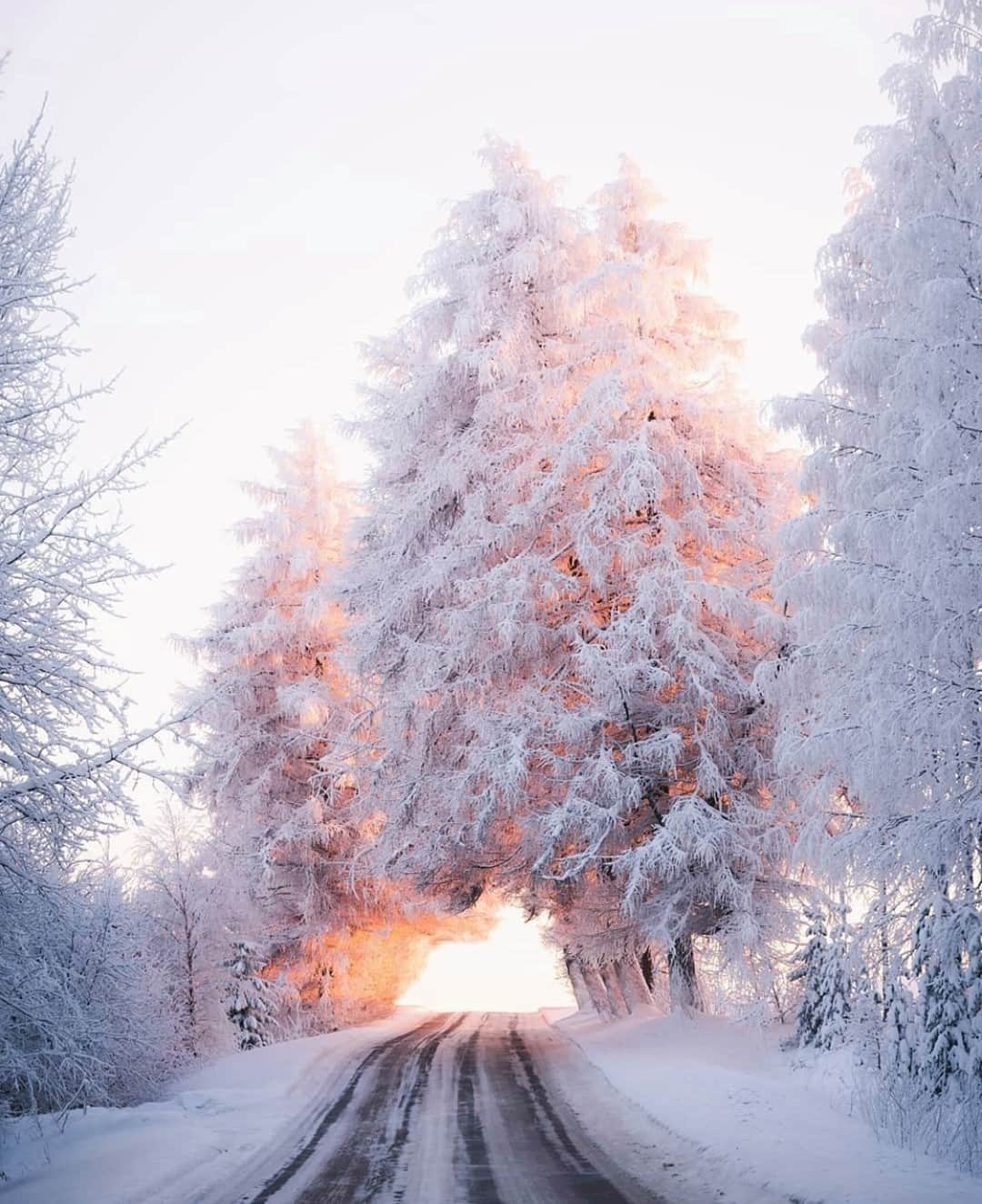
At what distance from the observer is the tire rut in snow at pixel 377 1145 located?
689 centimetres

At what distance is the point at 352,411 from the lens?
19078 millimetres

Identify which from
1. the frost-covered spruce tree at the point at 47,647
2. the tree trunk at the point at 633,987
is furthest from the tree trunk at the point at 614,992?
the frost-covered spruce tree at the point at 47,647

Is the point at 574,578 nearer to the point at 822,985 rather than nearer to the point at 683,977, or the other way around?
the point at 683,977

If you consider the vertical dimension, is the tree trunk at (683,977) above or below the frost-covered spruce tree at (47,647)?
below

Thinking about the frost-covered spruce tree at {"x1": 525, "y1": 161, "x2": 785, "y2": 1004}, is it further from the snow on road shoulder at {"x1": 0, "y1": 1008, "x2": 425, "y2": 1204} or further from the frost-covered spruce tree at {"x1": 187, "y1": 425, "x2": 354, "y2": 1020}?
the frost-covered spruce tree at {"x1": 187, "y1": 425, "x2": 354, "y2": 1020}

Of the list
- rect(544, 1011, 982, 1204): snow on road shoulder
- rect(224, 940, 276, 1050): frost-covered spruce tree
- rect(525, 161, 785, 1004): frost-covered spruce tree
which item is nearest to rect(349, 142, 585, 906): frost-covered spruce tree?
rect(525, 161, 785, 1004): frost-covered spruce tree

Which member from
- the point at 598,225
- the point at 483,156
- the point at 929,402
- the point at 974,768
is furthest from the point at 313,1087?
the point at 483,156

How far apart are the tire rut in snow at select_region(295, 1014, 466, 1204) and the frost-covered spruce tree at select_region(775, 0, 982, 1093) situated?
520cm

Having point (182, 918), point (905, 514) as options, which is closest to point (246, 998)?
point (182, 918)

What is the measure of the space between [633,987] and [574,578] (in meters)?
8.07

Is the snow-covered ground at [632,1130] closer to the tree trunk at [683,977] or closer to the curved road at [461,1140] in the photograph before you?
the curved road at [461,1140]

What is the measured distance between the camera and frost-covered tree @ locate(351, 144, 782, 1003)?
42.1 feet

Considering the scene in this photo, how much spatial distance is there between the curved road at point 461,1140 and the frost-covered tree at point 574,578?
269 centimetres

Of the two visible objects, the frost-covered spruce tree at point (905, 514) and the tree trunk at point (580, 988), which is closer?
the frost-covered spruce tree at point (905, 514)
